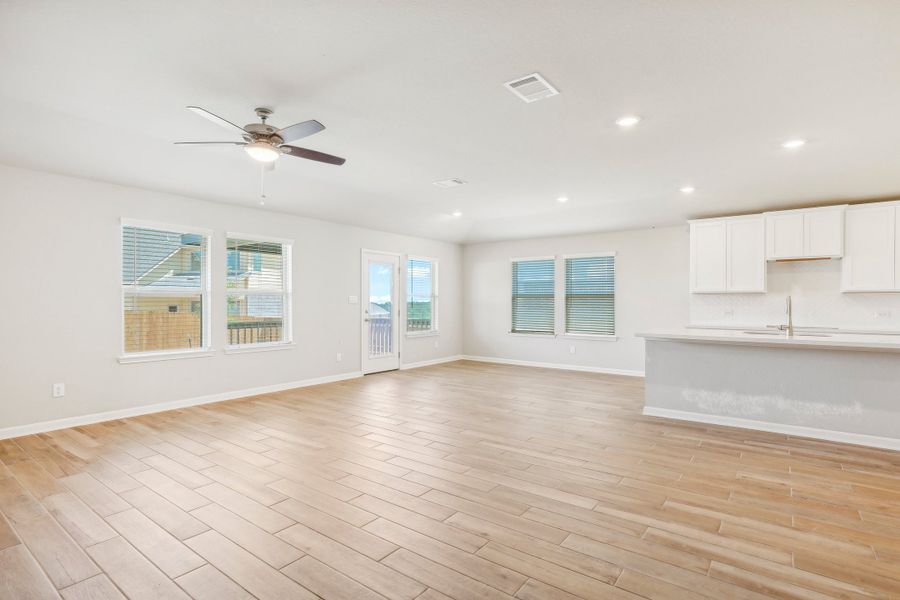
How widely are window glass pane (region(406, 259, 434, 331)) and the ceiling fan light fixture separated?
515 centimetres

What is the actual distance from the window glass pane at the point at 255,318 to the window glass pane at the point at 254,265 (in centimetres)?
16

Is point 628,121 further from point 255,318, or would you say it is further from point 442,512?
point 255,318

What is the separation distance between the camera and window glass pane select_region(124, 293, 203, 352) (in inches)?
200

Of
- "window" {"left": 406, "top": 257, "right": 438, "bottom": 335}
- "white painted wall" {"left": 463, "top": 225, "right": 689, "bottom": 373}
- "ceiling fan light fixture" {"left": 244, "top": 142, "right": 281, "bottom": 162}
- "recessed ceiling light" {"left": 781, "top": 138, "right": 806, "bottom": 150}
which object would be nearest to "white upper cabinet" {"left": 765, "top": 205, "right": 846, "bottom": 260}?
"white painted wall" {"left": 463, "top": 225, "right": 689, "bottom": 373}

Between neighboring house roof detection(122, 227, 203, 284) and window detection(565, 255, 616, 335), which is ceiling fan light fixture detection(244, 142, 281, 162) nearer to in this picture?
neighboring house roof detection(122, 227, 203, 284)

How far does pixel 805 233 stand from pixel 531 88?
5.11 m

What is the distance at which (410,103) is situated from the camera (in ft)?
10.8

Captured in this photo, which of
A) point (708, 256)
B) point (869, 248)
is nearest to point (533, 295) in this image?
point (708, 256)

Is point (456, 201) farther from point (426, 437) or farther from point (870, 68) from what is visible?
point (870, 68)

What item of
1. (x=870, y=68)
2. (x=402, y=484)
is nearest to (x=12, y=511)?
(x=402, y=484)

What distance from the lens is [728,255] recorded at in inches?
253

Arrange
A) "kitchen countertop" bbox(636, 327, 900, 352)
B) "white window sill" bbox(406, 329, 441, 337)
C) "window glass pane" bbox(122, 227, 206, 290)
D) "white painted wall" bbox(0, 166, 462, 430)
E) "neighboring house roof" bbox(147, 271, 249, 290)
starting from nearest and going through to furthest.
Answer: "kitchen countertop" bbox(636, 327, 900, 352), "white painted wall" bbox(0, 166, 462, 430), "window glass pane" bbox(122, 227, 206, 290), "neighboring house roof" bbox(147, 271, 249, 290), "white window sill" bbox(406, 329, 441, 337)

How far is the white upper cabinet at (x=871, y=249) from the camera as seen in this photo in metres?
5.46

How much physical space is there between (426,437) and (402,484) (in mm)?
1086
